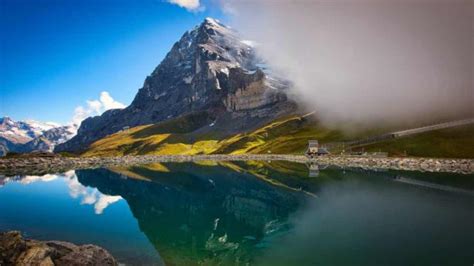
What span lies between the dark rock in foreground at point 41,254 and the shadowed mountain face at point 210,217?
23.0 feet

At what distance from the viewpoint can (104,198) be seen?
72.8m

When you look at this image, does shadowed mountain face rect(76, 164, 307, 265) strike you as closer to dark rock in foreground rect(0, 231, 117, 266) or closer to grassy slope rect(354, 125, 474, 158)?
dark rock in foreground rect(0, 231, 117, 266)

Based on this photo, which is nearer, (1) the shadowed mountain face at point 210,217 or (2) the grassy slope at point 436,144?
(1) the shadowed mountain face at point 210,217

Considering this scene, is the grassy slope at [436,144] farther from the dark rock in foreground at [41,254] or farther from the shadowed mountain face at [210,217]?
the dark rock in foreground at [41,254]

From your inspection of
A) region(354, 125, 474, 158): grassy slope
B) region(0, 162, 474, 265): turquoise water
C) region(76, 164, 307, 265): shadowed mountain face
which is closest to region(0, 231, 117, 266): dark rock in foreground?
region(0, 162, 474, 265): turquoise water

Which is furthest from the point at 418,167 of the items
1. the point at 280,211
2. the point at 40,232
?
the point at 40,232

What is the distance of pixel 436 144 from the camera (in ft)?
467

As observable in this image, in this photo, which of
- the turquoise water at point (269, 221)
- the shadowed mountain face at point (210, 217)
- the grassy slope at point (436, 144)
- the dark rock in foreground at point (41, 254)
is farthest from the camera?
the grassy slope at point (436, 144)

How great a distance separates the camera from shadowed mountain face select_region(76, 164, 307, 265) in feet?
109

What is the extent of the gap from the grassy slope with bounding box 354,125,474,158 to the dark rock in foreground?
133292 millimetres

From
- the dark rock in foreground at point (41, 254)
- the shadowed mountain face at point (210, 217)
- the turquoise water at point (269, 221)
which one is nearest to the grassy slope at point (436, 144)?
the turquoise water at point (269, 221)

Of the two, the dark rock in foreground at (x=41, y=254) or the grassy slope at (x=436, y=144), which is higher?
the grassy slope at (x=436, y=144)

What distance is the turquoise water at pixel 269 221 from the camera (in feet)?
100

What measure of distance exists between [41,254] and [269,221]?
27899 millimetres
